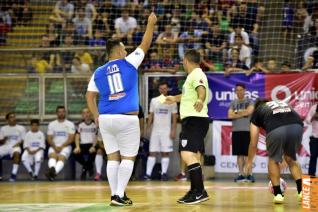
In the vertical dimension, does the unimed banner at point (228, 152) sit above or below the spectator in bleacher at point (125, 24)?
below

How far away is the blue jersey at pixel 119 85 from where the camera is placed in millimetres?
8867

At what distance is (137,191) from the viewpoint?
1198 centimetres

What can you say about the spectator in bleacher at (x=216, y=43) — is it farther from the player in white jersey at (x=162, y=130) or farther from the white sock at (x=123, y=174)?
the white sock at (x=123, y=174)

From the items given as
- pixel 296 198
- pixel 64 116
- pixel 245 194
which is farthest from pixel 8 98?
pixel 296 198

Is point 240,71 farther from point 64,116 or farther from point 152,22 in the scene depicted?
point 152,22

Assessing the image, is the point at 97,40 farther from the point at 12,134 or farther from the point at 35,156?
the point at 35,156

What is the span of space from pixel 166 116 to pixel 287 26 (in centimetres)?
419

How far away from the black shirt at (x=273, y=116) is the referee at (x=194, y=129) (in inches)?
28.8

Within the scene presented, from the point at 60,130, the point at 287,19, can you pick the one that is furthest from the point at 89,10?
the point at 287,19

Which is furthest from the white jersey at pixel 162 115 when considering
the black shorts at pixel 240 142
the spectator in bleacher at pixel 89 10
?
the spectator in bleacher at pixel 89 10

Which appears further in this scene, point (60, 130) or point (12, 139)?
point (12, 139)

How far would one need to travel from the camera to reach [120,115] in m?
8.80

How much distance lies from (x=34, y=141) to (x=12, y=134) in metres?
0.67

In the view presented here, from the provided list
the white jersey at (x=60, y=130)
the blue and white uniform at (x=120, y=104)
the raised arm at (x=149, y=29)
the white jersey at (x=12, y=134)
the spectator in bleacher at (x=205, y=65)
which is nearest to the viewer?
the blue and white uniform at (x=120, y=104)
